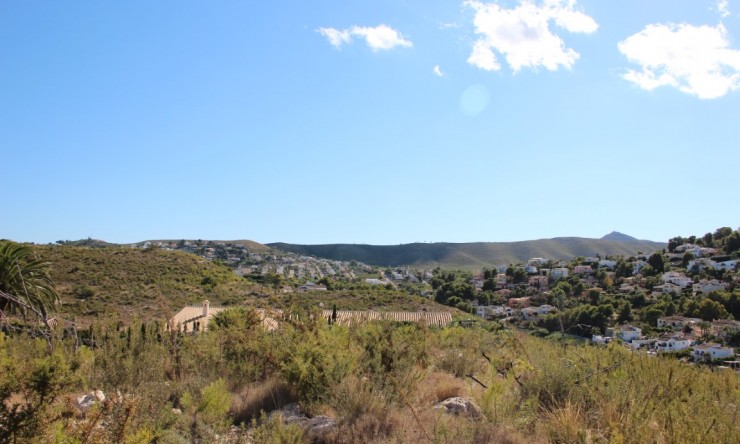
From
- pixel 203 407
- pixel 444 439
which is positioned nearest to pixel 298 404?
pixel 203 407

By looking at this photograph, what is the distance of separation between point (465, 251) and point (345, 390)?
131 metres

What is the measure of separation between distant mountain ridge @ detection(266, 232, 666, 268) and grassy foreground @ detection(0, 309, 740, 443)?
117 m

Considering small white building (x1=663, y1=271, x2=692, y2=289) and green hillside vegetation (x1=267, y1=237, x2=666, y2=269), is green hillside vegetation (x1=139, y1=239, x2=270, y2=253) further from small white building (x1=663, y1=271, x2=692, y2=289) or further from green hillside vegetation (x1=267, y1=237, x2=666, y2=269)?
small white building (x1=663, y1=271, x2=692, y2=289)

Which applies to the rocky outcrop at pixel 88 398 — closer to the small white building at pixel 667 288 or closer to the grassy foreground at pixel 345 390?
the grassy foreground at pixel 345 390

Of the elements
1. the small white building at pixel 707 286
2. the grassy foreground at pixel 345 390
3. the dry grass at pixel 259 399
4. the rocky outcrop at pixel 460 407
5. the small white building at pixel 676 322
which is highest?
the grassy foreground at pixel 345 390

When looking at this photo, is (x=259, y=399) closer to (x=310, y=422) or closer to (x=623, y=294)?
(x=310, y=422)

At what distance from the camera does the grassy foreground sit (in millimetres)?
3490

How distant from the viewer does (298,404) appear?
5957 mm

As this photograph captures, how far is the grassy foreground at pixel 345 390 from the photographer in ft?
11.5

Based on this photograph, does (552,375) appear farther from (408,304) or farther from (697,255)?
(697,255)

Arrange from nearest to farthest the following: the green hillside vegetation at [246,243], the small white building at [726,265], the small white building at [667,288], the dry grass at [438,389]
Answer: the dry grass at [438,389] → the small white building at [667,288] → the small white building at [726,265] → the green hillside vegetation at [246,243]

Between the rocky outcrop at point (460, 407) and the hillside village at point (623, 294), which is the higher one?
the rocky outcrop at point (460, 407)

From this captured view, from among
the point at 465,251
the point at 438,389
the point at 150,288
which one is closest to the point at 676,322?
the point at 438,389

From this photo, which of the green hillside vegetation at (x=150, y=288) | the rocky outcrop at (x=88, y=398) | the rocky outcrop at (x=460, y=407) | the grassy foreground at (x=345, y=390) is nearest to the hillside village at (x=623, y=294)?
the green hillside vegetation at (x=150, y=288)
